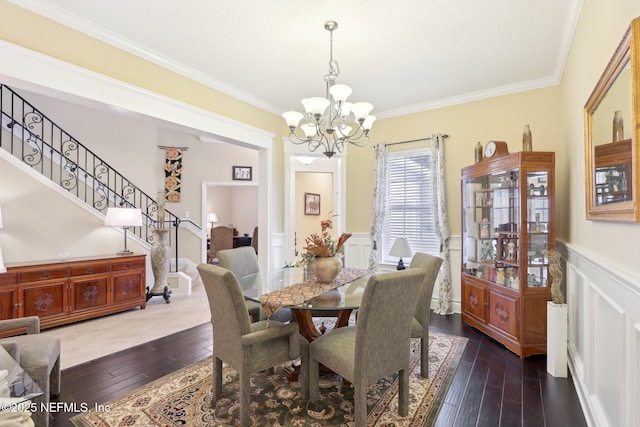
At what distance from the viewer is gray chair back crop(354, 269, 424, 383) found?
1.77 metres

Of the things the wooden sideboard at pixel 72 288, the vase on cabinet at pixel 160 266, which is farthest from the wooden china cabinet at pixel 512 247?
the wooden sideboard at pixel 72 288

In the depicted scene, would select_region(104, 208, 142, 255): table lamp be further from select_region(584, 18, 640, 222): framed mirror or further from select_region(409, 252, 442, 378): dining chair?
select_region(584, 18, 640, 222): framed mirror

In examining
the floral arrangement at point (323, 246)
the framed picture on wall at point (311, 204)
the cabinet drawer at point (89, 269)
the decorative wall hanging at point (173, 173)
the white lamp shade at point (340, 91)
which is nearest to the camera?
the white lamp shade at point (340, 91)

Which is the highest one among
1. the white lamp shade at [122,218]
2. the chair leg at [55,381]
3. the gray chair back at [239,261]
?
the white lamp shade at [122,218]

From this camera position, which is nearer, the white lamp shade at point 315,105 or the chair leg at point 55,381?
the chair leg at point 55,381

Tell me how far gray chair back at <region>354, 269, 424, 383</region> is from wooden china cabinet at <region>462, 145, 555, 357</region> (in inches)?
66.7

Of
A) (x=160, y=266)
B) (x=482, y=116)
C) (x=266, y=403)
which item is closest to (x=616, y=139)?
(x=266, y=403)

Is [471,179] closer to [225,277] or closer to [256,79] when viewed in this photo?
[256,79]

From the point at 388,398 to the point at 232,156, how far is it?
6993 millimetres

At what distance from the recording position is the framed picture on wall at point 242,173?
8086mm

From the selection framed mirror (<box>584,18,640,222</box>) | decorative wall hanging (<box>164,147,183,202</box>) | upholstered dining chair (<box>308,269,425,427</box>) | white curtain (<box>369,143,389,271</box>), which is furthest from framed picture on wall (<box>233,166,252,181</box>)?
framed mirror (<box>584,18,640,222</box>)

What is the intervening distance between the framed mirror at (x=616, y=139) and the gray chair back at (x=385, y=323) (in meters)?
1.04

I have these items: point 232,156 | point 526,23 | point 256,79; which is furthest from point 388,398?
point 232,156

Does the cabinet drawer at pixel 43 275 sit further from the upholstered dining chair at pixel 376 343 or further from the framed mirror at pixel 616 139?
the framed mirror at pixel 616 139
